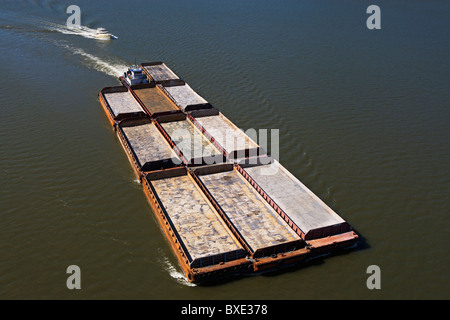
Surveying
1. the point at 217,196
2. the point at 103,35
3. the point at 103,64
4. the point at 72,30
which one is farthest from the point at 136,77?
the point at 72,30

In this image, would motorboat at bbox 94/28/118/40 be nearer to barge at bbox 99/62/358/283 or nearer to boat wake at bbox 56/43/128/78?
boat wake at bbox 56/43/128/78

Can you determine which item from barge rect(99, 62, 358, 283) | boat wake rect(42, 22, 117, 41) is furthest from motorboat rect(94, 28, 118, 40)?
barge rect(99, 62, 358, 283)

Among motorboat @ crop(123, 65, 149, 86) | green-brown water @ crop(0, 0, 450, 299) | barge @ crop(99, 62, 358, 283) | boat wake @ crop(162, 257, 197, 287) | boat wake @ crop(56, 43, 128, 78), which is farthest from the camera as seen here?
boat wake @ crop(56, 43, 128, 78)

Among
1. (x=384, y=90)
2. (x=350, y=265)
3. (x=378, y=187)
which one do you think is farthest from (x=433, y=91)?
(x=350, y=265)

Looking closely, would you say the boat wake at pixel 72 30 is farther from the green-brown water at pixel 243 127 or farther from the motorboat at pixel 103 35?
the motorboat at pixel 103 35

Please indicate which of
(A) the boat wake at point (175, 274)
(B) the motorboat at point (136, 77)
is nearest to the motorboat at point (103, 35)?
(B) the motorboat at point (136, 77)

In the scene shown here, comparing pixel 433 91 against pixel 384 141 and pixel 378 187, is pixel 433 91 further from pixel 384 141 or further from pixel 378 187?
pixel 378 187

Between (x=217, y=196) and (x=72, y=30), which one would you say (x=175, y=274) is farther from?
(x=72, y=30)
